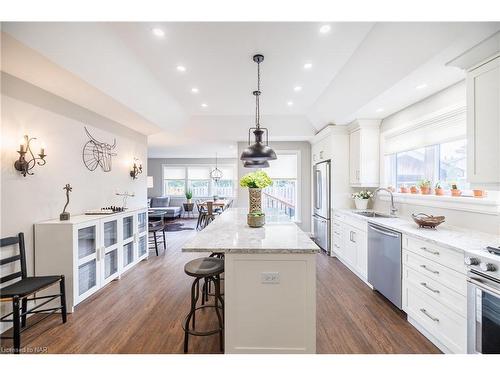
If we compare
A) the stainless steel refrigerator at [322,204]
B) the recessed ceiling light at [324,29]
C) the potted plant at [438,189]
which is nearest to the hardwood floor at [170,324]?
the stainless steel refrigerator at [322,204]

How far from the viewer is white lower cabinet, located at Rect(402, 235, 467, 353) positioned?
165 centimetres

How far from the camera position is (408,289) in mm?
2232

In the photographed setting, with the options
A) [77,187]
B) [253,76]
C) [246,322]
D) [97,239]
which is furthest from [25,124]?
[246,322]

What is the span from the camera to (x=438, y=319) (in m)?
1.84

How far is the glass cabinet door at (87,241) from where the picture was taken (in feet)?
8.45

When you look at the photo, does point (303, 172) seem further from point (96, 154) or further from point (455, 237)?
point (96, 154)

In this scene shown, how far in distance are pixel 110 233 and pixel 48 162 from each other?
119 centimetres

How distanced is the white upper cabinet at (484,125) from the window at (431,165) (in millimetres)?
853

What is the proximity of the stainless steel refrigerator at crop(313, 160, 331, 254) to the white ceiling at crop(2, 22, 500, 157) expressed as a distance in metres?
1.12

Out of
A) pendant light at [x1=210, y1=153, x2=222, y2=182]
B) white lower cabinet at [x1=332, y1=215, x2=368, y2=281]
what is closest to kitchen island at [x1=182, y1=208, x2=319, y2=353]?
white lower cabinet at [x1=332, y1=215, x2=368, y2=281]

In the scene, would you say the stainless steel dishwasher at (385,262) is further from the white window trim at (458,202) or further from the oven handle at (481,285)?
the oven handle at (481,285)

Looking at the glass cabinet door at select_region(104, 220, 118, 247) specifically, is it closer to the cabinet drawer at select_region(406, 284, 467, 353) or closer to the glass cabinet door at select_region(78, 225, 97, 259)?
the glass cabinet door at select_region(78, 225, 97, 259)

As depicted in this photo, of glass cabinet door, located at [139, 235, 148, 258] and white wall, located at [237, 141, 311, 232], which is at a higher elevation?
white wall, located at [237, 141, 311, 232]
